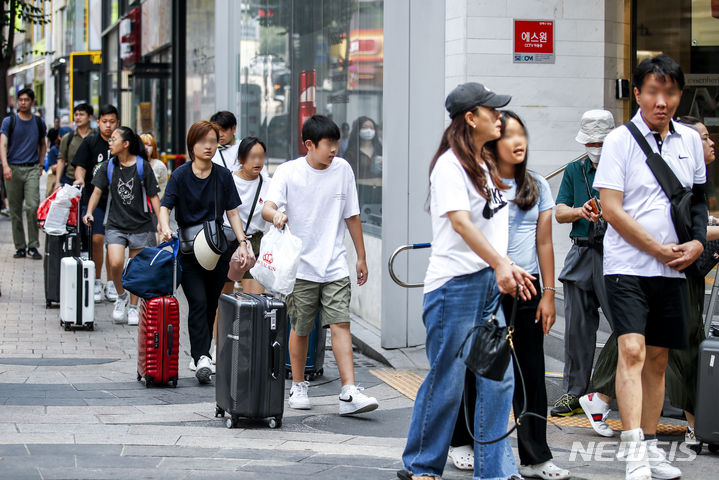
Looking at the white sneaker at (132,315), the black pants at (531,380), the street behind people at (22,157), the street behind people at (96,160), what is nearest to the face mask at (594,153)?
the black pants at (531,380)

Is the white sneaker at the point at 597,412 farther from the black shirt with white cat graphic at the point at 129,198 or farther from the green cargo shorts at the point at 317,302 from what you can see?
the black shirt with white cat graphic at the point at 129,198

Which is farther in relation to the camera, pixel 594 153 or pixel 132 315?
pixel 132 315

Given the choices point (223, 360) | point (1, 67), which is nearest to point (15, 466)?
point (223, 360)

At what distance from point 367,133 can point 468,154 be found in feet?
18.0

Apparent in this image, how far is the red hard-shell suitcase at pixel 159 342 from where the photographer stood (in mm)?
7711

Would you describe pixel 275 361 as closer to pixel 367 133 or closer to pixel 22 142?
pixel 367 133

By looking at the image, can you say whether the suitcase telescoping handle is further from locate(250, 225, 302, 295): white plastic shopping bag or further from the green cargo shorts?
the green cargo shorts

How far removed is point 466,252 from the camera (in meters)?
4.92

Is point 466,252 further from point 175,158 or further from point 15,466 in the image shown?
point 175,158

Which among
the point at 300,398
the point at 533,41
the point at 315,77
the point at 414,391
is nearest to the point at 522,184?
the point at 300,398

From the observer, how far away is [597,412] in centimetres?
645

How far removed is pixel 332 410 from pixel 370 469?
1684 millimetres

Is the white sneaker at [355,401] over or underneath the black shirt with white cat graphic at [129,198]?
underneath

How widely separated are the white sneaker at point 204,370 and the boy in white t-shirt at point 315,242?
95cm
